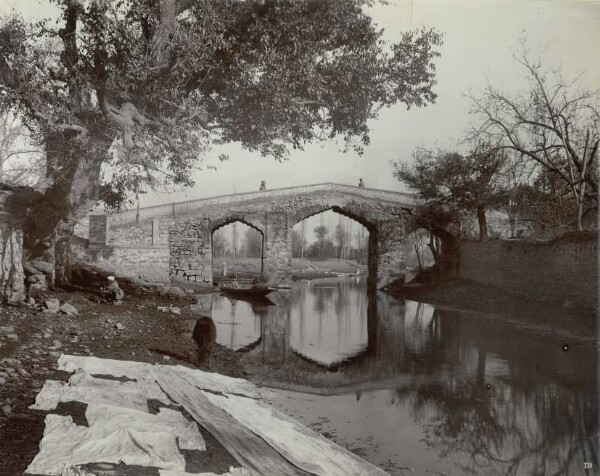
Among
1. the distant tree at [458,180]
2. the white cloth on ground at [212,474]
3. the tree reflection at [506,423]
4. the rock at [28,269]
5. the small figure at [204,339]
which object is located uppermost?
the distant tree at [458,180]

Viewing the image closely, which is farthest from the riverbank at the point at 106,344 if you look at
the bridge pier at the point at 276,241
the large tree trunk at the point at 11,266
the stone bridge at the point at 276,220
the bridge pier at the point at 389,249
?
the bridge pier at the point at 389,249

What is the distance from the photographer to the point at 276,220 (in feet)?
81.1

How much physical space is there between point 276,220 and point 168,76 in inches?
614

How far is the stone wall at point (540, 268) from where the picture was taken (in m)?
12.1

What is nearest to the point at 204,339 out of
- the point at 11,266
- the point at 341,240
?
the point at 11,266

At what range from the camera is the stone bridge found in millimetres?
23297

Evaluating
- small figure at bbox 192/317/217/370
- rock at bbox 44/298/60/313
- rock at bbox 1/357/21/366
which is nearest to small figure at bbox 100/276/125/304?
small figure at bbox 192/317/217/370

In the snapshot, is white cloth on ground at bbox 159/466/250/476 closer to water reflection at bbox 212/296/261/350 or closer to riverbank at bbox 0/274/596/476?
riverbank at bbox 0/274/596/476

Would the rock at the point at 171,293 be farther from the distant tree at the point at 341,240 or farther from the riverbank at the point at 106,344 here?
the distant tree at the point at 341,240

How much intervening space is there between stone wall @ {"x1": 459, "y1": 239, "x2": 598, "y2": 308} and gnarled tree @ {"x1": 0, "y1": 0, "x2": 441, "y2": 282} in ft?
19.2

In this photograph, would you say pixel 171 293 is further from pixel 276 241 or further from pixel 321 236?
pixel 321 236

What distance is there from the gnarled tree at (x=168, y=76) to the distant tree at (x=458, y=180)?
334 inches

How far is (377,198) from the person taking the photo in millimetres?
24875

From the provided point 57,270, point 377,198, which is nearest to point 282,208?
point 377,198
